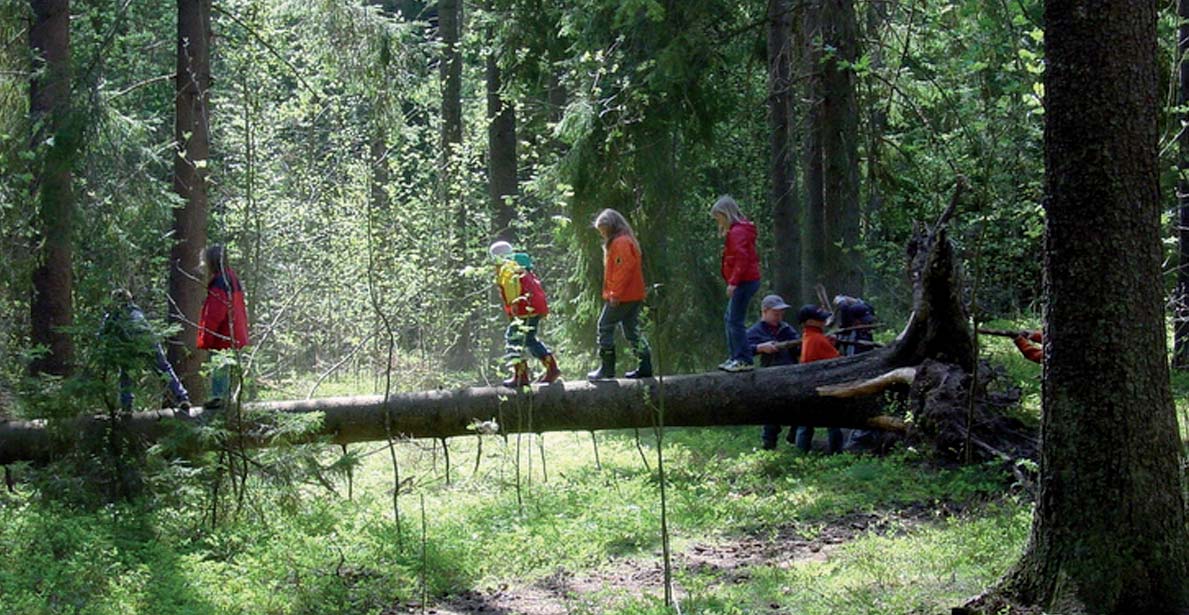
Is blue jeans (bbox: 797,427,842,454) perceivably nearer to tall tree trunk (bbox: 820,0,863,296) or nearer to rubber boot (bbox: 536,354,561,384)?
tall tree trunk (bbox: 820,0,863,296)

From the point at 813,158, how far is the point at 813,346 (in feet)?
10.2

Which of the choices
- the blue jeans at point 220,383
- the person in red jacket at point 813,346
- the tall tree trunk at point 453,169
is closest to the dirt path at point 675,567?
the person in red jacket at point 813,346

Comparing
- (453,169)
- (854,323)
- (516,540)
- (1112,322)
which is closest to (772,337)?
(854,323)

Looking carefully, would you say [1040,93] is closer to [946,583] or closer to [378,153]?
[946,583]

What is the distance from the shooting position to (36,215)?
46.5 feet

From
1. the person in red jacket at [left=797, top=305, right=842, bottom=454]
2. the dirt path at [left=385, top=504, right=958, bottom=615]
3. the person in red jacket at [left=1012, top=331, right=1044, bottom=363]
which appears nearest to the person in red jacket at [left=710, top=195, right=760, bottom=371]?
the person in red jacket at [left=797, top=305, right=842, bottom=454]

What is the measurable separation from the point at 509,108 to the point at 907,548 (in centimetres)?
1477

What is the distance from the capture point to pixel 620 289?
1173 centimetres

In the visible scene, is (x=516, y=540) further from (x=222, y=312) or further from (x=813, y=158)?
(x=813, y=158)

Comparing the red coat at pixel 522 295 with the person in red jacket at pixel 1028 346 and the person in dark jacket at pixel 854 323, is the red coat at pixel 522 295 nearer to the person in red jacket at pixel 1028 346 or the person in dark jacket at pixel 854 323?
the person in dark jacket at pixel 854 323

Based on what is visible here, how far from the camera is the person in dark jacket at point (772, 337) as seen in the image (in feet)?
40.7

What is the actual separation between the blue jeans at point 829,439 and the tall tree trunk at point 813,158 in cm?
319

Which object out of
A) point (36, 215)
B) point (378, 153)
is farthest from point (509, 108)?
point (378, 153)

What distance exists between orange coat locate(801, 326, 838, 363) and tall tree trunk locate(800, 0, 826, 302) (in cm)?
258
